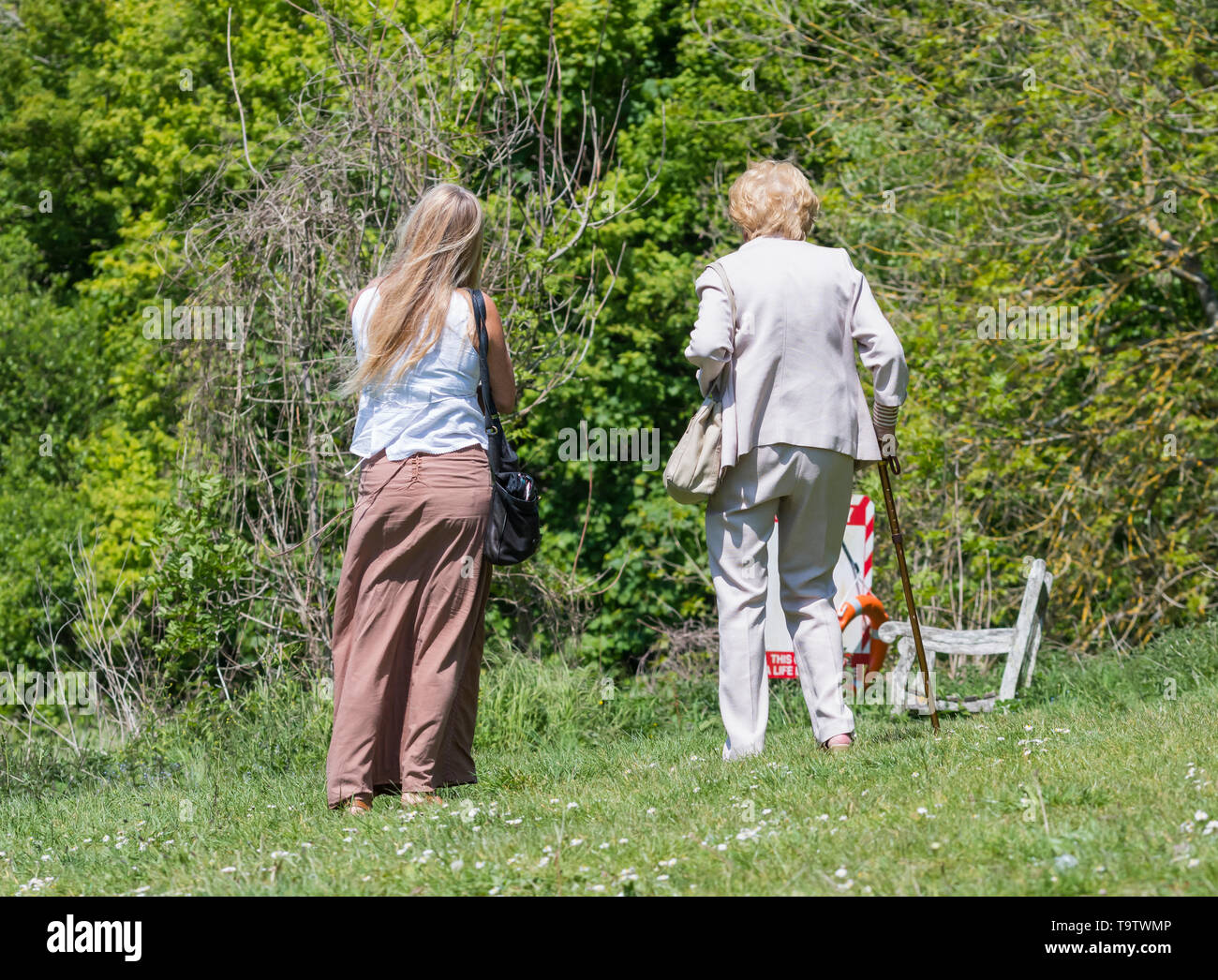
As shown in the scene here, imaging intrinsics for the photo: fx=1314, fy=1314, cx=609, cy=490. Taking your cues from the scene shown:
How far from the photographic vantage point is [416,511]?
13.6ft

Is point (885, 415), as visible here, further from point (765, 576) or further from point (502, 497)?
point (502, 497)

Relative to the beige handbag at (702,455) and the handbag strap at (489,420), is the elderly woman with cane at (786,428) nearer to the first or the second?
the beige handbag at (702,455)

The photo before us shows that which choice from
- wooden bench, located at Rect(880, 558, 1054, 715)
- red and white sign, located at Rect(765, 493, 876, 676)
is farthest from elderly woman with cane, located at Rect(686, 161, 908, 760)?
red and white sign, located at Rect(765, 493, 876, 676)

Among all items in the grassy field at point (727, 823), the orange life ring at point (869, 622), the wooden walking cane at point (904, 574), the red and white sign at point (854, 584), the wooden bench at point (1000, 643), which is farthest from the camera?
the red and white sign at point (854, 584)

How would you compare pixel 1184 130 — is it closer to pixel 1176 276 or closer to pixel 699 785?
pixel 1176 276

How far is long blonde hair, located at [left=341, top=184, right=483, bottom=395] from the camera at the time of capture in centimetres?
413

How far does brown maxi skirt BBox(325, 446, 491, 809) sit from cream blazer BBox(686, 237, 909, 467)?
2.74ft

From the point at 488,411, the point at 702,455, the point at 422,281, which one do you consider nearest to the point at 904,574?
the point at 702,455

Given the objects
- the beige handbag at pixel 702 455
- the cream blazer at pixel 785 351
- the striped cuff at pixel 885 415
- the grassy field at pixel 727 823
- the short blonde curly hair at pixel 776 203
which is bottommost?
the grassy field at pixel 727 823

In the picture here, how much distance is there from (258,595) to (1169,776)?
220 inches

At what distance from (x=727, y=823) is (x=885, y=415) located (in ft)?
5.48

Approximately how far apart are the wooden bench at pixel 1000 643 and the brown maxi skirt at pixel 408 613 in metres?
3.18

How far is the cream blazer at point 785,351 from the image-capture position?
4.25m

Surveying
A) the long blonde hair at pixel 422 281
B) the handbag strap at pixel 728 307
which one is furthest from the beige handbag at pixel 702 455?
the long blonde hair at pixel 422 281
